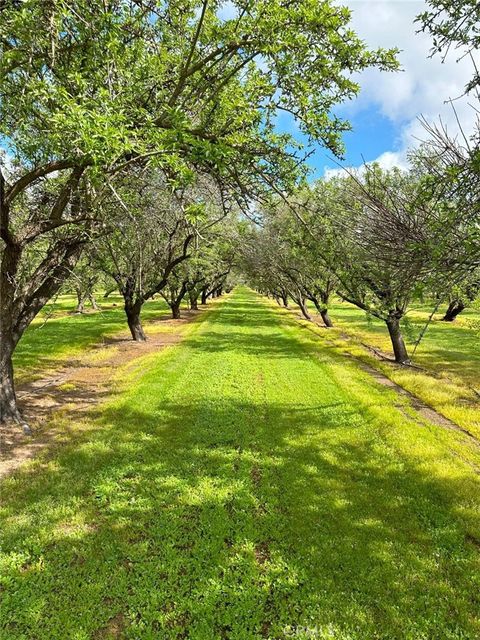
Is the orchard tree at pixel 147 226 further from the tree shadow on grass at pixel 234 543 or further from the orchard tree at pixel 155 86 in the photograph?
the tree shadow on grass at pixel 234 543

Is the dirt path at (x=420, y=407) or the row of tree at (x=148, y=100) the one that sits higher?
the row of tree at (x=148, y=100)

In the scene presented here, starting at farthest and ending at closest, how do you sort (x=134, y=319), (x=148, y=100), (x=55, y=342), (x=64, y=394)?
(x=134, y=319)
(x=55, y=342)
(x=64, y=394)
(x=148, y=100)

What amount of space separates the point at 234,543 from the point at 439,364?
1841 cm

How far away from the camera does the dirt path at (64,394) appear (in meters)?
9.36

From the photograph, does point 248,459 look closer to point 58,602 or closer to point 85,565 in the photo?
point 85,565

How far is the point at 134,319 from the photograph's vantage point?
25844 mm

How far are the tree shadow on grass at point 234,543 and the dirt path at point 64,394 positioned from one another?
1.10 metres

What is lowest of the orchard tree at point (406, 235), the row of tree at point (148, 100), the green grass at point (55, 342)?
the green grass at point (55, 342)

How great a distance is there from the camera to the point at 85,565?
5434 millimetres

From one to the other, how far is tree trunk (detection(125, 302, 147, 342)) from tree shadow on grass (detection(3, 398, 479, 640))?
54.1 feet

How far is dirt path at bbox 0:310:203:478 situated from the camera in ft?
30.7

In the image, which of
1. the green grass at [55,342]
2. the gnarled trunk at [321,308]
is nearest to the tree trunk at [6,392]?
the green grass at [55,342]

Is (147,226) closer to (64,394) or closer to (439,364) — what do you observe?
(64,394)

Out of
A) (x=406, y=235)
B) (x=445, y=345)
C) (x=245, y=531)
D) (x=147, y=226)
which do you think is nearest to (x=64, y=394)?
(x=147, y=226)
